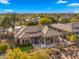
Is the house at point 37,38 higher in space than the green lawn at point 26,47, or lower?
higher

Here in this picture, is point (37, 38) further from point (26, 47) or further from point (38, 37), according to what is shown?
point (26, 47)

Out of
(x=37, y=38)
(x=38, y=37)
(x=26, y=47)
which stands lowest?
(x=26, y=47)

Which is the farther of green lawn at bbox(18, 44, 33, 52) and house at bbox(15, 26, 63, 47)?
house at bbox(15, 26, 63, 47)

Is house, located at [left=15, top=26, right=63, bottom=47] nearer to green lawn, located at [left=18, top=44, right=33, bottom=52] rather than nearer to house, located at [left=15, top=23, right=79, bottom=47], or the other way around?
house, located at [left=15, top=23, right=79, bottom=47]

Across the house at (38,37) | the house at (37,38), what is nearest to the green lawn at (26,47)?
the house at (38,37)

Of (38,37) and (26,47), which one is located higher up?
(38,37)

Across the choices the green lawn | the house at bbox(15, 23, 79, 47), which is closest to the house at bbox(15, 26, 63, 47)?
the house at bbox(15, 23, 79, 47)

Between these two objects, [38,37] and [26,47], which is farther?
[38,37]

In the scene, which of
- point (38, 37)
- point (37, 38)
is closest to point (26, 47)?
point (37, 38)

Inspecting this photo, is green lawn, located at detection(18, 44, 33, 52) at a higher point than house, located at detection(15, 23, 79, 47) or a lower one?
lower

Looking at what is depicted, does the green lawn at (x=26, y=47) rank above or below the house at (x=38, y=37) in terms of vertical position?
below

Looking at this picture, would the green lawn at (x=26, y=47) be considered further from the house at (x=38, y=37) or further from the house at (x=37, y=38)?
the house at (x=37, y=38)

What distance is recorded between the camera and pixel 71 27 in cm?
3884

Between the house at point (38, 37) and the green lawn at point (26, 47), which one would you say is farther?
the house at point (38, 37)
